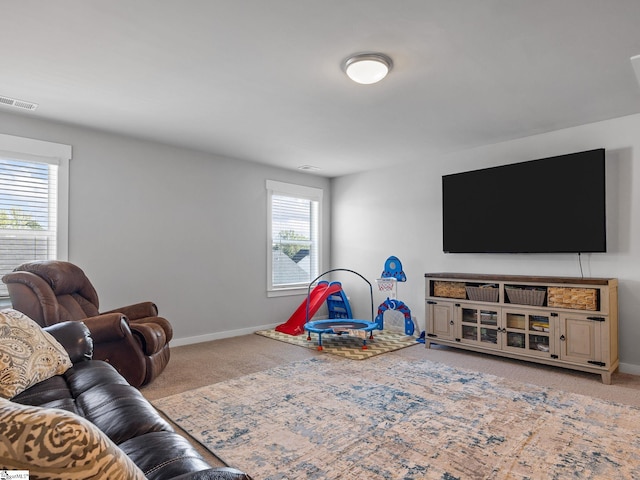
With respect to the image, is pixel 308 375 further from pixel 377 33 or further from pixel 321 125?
pixel 377 33

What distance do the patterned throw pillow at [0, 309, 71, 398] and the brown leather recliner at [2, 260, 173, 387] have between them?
2.34 feet

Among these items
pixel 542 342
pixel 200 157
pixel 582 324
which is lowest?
pixel 542 342

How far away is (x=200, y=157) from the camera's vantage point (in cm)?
493

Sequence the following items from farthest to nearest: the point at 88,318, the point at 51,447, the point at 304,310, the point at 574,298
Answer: the point at 304,310
the point at 574,298
the point at 88,318
the point at 51,447

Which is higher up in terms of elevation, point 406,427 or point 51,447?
point 51,447

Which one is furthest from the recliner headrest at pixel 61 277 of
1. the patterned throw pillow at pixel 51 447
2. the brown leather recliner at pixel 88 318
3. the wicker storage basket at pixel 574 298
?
the wicker storage basket at pixel 574 298

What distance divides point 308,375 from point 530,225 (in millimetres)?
2804

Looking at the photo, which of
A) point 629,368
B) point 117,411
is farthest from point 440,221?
point 117,411

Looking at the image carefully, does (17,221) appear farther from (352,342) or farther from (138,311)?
(352,342)

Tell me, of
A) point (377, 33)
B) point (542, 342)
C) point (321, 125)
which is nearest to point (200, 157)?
point (321, 125)

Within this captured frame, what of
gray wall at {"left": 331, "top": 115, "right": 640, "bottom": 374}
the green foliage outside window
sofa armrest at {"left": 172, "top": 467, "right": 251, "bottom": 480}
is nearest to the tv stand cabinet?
gray wall at {"left": 331, "top": 115, "right": 640, "bottom": 374}

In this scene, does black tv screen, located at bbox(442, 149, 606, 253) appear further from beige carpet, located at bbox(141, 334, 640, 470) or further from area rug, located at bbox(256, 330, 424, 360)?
area rug, located at bbox(256, 330, 424, 360)

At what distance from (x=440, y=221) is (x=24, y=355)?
4.52 m

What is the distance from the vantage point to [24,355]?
1.93 meters
